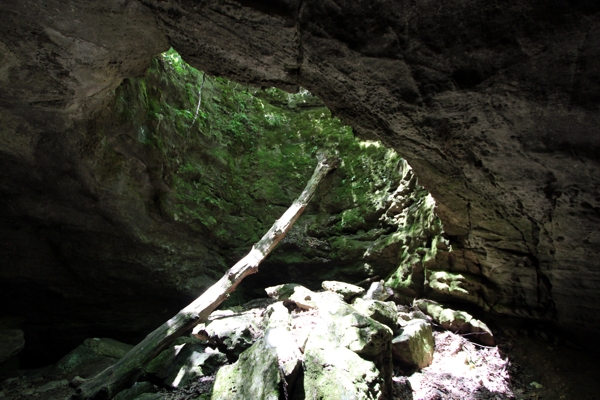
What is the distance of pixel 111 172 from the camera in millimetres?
4840

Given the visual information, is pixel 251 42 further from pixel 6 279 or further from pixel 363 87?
pixel 6 279

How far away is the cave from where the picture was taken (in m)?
1.62

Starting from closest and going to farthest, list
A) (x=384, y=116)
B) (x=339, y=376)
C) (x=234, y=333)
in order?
(x=384, y=116) → (x=339, y=376) → (x=234, y=333)

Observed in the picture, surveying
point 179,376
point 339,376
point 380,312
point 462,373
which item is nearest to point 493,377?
point 462,373

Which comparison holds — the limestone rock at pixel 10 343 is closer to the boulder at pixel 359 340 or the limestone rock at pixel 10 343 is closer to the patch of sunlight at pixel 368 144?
the boulder at pixel 359 340

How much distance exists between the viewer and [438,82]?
186 cm

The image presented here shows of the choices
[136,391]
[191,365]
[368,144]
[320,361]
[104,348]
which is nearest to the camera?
[320,361]

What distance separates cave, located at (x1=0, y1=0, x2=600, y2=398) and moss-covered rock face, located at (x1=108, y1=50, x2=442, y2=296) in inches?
9.7

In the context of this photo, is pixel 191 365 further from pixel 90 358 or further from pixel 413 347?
pixel 413 347

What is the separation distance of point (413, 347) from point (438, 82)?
10.9ft

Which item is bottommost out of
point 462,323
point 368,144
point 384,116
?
point 462,323

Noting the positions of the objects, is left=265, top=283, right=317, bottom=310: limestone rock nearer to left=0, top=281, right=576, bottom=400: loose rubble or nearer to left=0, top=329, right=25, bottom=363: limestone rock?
left=0, top=281, right=576, bottom=400: loose rubble

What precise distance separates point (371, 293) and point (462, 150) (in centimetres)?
341

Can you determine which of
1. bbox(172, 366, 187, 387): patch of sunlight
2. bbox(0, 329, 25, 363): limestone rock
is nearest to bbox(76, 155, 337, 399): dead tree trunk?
bbox(172, 366, 187, 387): patch of sunlight
